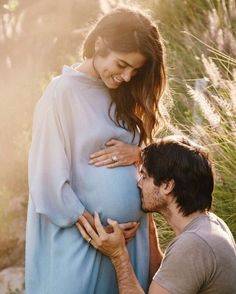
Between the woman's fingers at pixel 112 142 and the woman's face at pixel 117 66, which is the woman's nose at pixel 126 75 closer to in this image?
the woman's face at pixel 117 66

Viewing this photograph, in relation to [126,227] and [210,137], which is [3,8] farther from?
[126,227]

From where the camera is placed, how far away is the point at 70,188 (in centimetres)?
330

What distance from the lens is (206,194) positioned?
3.30 m

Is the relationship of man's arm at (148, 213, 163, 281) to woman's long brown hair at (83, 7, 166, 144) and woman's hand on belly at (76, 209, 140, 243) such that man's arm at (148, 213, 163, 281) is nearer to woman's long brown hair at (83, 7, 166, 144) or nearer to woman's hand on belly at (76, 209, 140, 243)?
woman's hand on belly at (76, 209, 140, 243)

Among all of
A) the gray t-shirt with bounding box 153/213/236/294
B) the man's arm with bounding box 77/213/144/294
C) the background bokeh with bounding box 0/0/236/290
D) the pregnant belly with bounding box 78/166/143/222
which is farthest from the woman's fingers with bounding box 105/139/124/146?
the background bokeh with bounding box 0/0/236/290

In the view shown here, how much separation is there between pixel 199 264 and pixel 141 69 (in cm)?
97

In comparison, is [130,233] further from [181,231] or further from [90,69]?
[90,69]

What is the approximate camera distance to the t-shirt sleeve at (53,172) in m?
3.26

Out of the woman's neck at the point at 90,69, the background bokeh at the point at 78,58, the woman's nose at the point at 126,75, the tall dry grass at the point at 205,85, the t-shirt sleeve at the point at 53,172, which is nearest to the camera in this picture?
the t-shirt sleeve at the point at 53,172

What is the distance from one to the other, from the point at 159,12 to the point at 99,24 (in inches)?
158

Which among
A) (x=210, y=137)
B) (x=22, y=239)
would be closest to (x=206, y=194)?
(x=210, y=137)

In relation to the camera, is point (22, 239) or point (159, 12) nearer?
point (22, 239)

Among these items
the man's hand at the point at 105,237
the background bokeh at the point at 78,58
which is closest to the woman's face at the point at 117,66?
the man's hand at the point at 105,237

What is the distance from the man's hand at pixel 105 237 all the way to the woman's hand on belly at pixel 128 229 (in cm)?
3
